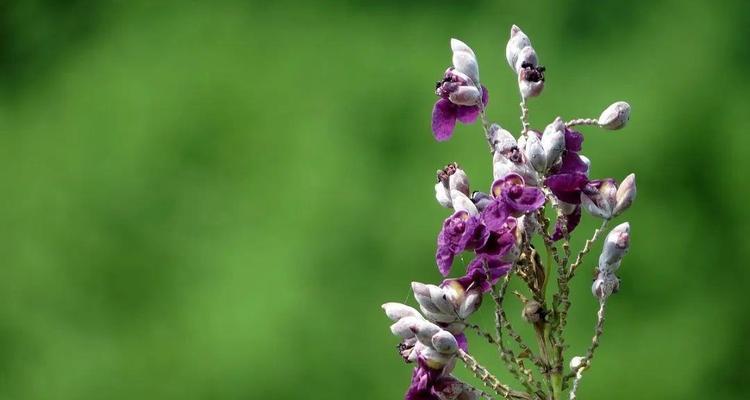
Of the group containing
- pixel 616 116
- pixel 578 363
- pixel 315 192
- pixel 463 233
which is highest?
pixel 315 192

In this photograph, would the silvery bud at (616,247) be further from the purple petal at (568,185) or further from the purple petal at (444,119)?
the purple petal at (444,119)

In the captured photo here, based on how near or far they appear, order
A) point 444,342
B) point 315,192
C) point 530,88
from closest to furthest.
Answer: point 444,342, point 530,88, point 315,192

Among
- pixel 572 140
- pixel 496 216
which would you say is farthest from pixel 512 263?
pixel 572 140

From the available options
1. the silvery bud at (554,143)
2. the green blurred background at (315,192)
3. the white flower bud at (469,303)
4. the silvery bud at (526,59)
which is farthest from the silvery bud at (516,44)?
the green blurred background at (315,192)

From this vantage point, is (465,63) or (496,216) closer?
(496,216)

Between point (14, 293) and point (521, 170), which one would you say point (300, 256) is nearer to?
point (14, 293)

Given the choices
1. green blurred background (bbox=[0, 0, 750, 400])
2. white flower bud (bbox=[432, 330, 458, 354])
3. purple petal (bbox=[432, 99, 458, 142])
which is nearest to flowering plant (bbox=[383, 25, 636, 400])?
white flower bud (bbox=[432, 330, 458, 354])

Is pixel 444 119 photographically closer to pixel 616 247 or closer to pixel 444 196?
pixel 444 196
